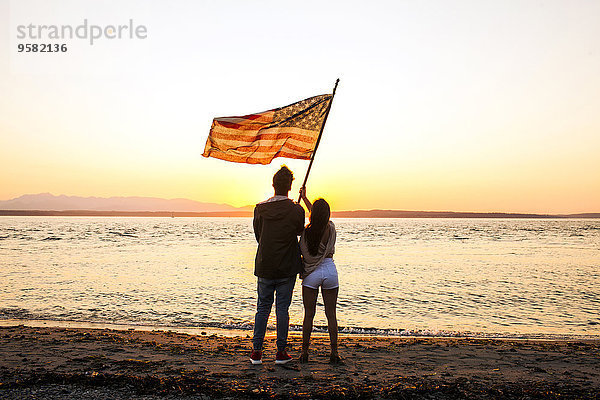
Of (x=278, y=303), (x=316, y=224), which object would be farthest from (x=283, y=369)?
(x=316, y=224)

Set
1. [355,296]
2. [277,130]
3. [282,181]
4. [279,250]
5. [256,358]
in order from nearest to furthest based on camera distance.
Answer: [279,250] → [282,181] → [256,358] → [277,130] → [355,296]

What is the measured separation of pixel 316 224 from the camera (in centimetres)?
646

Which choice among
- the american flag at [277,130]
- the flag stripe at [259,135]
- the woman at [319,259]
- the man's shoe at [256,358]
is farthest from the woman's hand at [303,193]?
the man's shoe at [256,358]

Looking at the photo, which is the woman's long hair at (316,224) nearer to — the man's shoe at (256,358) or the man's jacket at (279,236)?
the man's jacket at (279,236)

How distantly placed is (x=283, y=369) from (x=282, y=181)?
2657 mm

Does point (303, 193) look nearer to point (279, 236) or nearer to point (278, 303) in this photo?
point (279, 236)

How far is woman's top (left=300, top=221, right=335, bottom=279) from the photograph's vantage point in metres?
6.52

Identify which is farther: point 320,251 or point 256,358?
point 256,358

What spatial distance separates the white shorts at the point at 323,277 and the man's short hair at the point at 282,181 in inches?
46.9

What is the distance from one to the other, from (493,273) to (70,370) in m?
24.4

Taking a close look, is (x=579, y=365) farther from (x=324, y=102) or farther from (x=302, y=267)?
(x=324, y=102)

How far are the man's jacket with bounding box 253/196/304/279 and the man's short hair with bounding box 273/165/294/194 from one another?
0.42 ft

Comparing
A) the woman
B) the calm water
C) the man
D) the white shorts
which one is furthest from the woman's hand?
the calm water

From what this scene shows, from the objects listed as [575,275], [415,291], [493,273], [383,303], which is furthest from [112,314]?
[575,275]
